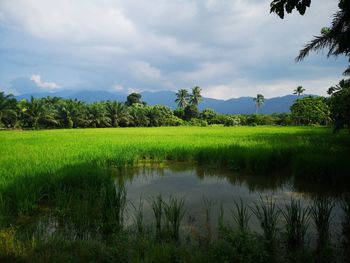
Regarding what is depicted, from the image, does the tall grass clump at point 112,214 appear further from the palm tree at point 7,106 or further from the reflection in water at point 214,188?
the palm tree at point 7,106

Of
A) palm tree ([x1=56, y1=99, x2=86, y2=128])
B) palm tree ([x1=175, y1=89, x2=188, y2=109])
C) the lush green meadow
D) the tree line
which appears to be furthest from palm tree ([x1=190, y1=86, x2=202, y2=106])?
the lush green meadow

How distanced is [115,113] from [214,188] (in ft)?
147

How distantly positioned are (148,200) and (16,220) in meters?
2.62

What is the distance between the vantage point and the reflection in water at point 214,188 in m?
5.63

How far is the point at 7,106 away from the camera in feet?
125

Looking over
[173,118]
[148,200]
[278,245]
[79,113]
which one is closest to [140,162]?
[148,200]

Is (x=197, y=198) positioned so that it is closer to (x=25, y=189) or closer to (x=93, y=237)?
(x=93, y=237)

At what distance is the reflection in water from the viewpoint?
5.63m

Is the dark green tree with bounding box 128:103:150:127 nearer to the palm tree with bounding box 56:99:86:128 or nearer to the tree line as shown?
the tree line

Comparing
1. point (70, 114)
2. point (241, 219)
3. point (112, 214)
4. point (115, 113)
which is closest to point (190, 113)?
point (115, 113)

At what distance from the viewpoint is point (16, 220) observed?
4.86 meters

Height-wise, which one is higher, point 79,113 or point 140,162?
point 79,113

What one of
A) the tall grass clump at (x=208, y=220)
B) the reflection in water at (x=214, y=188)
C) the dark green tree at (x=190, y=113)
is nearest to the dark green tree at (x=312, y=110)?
the dark green tree at (x=190, y=113)

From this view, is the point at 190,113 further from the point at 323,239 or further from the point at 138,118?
the point at 323,239
